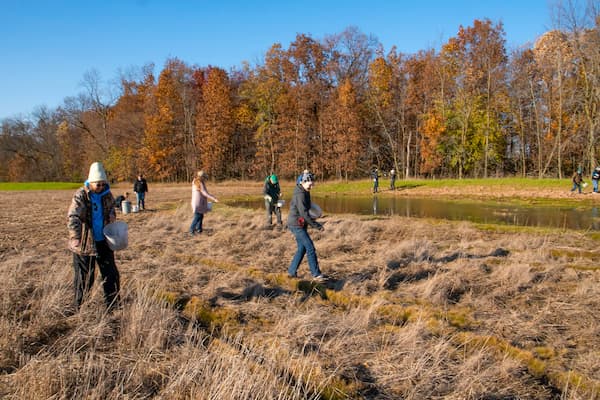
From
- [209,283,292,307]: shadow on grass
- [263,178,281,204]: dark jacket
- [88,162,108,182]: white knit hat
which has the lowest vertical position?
[209,283,292,307]: shadow on grass

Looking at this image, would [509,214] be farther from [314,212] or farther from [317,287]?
[317,287]

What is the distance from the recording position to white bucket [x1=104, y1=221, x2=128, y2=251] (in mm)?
4930

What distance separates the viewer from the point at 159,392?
334cm

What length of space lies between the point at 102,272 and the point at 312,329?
2.89 m

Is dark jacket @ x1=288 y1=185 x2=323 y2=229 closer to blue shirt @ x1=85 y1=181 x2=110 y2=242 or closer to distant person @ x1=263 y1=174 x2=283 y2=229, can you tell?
blue shirt @ x1=85 y1=181 x2=110 y2=242

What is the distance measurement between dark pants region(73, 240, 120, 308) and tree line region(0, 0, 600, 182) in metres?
36.3

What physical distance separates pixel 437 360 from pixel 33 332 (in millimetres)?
4478

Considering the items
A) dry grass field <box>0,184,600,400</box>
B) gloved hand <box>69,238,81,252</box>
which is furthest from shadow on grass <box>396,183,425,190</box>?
gloved hand <box>69,238,81,252</box>

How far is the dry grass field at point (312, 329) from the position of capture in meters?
3.47

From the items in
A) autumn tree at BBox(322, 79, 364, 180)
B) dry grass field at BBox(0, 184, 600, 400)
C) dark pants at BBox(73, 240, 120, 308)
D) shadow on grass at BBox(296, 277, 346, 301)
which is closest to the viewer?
dry grass field at BBox(0, 184, 600, 400)

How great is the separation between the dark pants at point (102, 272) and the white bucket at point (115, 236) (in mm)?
224

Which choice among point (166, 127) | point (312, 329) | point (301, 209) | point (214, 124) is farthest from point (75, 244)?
point (166, 127)

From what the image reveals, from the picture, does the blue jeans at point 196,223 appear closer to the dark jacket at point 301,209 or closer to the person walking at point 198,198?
the person walking at point 198,198

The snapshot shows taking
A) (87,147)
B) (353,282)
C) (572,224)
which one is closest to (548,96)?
(572,224)
